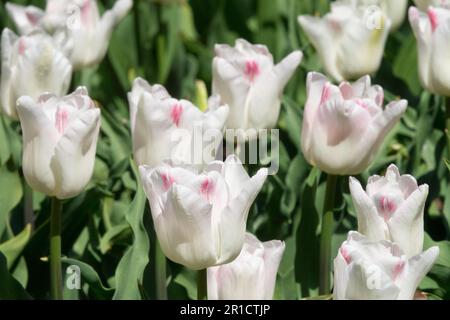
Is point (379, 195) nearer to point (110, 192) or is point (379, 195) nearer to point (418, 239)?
point (418, 239)

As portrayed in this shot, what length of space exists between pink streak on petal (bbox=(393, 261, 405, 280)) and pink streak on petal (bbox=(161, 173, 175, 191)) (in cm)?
34

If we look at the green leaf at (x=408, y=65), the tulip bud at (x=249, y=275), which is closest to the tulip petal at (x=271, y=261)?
the tulip bud at (x=249, y=275)

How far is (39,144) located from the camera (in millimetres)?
1744

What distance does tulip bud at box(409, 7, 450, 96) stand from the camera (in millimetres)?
2098

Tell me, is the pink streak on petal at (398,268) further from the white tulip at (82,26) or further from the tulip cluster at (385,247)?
the white tulip at (82,26)

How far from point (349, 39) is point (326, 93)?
1.51 feet

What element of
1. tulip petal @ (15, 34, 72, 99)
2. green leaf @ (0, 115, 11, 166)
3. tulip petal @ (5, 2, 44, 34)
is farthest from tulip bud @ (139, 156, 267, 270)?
tulip petal @ (5, 2, 44, 34)

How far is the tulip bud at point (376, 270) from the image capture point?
146 cm

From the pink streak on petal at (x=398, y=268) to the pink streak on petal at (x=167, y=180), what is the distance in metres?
0.34

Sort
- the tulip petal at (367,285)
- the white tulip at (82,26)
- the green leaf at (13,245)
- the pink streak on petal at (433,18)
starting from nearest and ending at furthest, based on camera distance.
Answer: the tulip petal at (367,285)
the green leaf at (13,245)
the pink streak on petal at (433,18)
the white tulip at (82,26)

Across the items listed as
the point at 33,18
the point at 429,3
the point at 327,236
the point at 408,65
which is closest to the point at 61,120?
the point at 327,236

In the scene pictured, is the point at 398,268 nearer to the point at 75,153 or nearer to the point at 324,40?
the point at 75,153
